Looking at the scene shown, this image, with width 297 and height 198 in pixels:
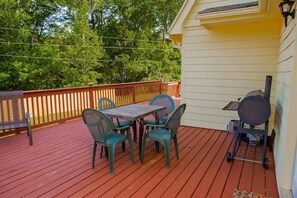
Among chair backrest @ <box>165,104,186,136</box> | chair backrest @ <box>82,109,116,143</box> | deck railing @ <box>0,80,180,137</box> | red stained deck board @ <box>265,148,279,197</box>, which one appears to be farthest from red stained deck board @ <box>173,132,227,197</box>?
deck railing @ <box>0,80,180,137</box>

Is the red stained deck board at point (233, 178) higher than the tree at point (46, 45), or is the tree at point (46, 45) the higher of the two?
the tree at point (46, 45)

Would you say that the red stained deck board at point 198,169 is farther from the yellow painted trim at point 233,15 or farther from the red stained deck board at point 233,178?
the yellow painted trim at point 233,15

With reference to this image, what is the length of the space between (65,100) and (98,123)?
3056mm

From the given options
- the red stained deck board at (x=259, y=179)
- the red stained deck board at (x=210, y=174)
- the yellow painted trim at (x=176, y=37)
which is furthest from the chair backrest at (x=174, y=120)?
the yellow painted trim at (x=176, y=37)

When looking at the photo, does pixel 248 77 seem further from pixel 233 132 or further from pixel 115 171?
pixel 115 171

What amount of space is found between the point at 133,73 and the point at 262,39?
41.6 feet

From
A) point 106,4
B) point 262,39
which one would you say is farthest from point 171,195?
point 106,4

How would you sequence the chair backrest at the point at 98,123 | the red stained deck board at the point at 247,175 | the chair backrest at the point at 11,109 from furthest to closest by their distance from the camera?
the chair backrest at the point at 11,109, the chair backrest at the point at 98,123, the red stained deck board at the point at 247,175

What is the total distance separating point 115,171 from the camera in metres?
2.86

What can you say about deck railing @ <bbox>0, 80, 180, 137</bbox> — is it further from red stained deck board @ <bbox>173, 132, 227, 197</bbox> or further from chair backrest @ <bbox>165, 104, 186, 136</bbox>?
red stained deck board @ <bbox>173, 132, 227, 197</bbox>

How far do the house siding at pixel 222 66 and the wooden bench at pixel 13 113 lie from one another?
3445mm

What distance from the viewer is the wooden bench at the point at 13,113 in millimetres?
3867

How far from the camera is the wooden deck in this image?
2381mm

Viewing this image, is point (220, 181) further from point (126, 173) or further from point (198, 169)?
point (126, 173)
